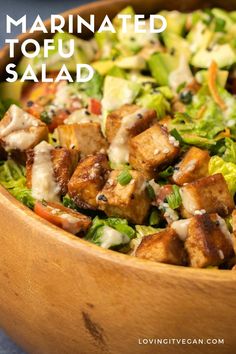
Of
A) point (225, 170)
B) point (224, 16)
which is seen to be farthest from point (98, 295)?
point (224, 16)

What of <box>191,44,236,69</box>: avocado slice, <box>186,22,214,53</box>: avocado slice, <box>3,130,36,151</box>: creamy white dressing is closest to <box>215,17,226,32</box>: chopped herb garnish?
<box>186,22,214,53</box>: avocado slice

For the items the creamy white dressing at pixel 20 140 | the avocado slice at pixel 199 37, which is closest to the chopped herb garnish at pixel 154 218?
the creamy white dressing at pixel 20 140

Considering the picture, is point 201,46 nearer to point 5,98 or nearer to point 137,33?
point 137,33

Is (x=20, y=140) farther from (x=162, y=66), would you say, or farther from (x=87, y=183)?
(x=162, y=66)

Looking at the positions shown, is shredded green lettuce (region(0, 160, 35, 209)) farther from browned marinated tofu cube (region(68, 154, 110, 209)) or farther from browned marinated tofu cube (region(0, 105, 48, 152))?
browned marinated tofu cube (region(68, 154, 110, 209))

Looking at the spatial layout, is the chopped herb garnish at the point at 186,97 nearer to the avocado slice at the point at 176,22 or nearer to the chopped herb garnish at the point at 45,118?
the avocado slice at the point at 176,22

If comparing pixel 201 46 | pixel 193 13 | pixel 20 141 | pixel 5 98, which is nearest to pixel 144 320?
pixel 20 141
